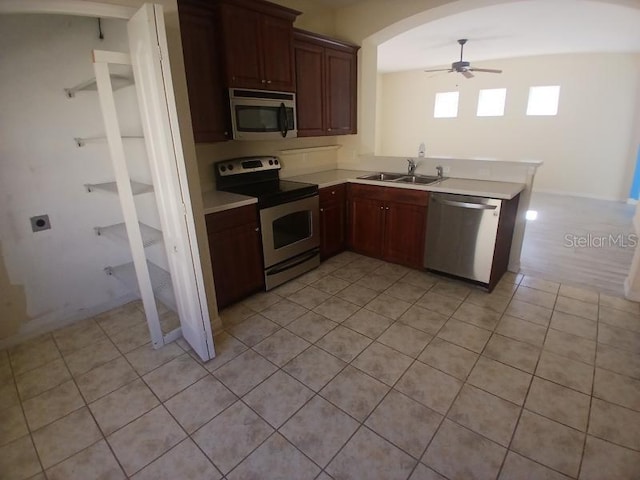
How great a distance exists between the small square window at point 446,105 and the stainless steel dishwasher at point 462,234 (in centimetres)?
573

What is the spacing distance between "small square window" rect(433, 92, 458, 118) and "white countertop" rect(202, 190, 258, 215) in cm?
675

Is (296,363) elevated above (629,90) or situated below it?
below

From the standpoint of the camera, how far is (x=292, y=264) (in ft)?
10.7

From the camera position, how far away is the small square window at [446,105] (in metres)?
7.79

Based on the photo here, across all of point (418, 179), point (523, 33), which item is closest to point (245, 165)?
point (418, 179)

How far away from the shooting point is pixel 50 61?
2.36 meters

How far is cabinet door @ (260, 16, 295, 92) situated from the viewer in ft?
9.25

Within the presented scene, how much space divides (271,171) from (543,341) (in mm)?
2738

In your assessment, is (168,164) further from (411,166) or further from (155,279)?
(411,166)

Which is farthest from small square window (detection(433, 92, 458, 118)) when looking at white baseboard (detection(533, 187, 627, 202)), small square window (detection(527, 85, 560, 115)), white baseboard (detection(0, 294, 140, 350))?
white baseboard (detection(0, 294, 140, 350))

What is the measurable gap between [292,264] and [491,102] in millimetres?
6500

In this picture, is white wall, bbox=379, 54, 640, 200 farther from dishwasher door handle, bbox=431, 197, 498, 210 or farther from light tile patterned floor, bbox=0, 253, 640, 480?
dishwasher door handle, bbox=431, 197, 498, 210

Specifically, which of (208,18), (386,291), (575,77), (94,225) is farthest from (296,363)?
(575,77)

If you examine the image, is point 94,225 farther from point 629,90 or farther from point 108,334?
point 629,90
